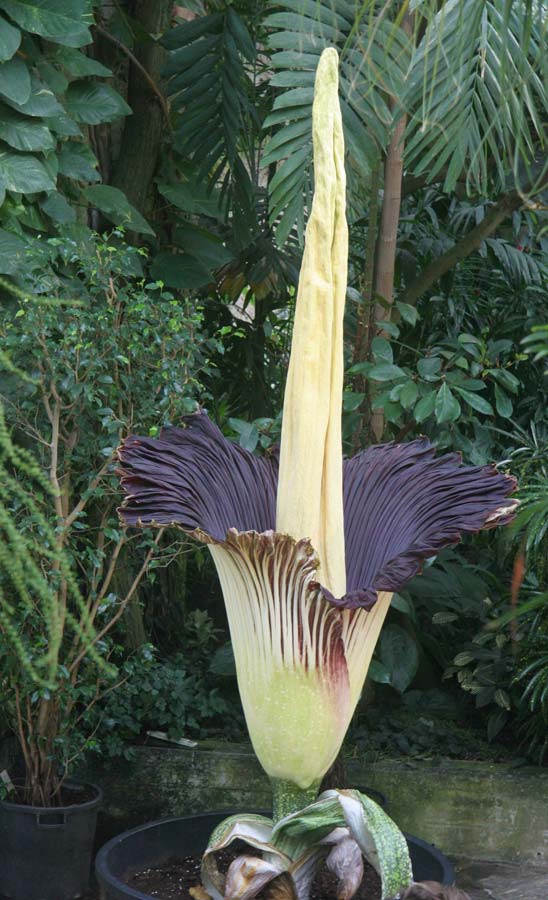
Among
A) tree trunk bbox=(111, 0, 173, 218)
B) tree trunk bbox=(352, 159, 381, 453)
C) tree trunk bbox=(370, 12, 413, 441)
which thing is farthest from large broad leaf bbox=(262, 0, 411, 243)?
tree trunk bbox=(111, 0, 173, 218)

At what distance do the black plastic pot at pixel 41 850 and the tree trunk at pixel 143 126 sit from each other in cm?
172

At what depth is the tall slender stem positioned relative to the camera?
1.58 meters

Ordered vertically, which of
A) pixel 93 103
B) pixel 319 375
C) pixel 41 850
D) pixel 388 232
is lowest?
pixel 41 850

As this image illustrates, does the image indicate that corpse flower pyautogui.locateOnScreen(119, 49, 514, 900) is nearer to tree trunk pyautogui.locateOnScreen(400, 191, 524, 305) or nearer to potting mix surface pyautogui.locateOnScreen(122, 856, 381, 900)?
potting mix surface pyautogui.locateOnScreen(122, 856, 381, 900)

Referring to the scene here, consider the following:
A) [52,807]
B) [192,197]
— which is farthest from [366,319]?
[52,807]

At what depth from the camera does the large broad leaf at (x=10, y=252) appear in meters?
2.31

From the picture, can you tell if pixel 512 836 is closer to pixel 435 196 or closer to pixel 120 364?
pixel 120 364

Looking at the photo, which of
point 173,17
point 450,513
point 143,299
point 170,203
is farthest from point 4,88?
point 450,513

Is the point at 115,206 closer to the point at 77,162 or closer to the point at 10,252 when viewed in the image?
the point at 77,162

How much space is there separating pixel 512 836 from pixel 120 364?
1538 millimetres

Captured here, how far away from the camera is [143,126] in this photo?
3.06 m

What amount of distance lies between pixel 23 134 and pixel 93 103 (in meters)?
0.34

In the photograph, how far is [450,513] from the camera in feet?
5.22

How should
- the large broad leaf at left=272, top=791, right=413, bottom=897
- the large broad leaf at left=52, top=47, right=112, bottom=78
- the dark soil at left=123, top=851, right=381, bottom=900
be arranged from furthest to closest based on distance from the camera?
the large broad leaf at left=52, top=47, right=112, bottom=78 < the dark soil at left=123, top=851, right=381, bottom=900 < the large broad leaf at left=272, top=791, right=413, bottom=897
